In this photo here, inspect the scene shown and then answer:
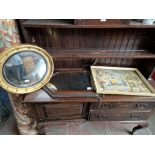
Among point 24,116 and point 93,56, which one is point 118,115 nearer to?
point 93,56

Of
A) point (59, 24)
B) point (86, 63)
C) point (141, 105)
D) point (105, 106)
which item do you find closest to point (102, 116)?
point (105, 106)

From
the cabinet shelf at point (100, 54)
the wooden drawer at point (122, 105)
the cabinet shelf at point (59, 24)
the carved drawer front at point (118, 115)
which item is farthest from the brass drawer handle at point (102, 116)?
the cabinet shelf at point (59, 24)

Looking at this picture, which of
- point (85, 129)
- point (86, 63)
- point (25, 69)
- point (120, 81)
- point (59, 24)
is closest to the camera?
point (59, 24)

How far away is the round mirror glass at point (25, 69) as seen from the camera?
101cm

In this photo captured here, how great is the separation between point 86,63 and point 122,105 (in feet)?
1.69

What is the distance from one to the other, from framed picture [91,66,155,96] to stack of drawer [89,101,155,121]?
0.42ft

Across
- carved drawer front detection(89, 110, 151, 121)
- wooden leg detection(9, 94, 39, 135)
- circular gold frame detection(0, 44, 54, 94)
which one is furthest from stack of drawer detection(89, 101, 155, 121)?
wooden leg detection(9, 94, 39, 135)

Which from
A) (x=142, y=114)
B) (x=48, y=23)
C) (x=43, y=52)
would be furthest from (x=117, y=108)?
(x=48, y=23)

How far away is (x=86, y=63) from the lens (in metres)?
1.37

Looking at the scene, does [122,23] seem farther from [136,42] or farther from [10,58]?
[10,58]

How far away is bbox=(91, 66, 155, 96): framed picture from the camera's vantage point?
3.73 feet

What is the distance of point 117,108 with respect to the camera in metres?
1.27

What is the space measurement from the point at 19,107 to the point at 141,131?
1423 mm
